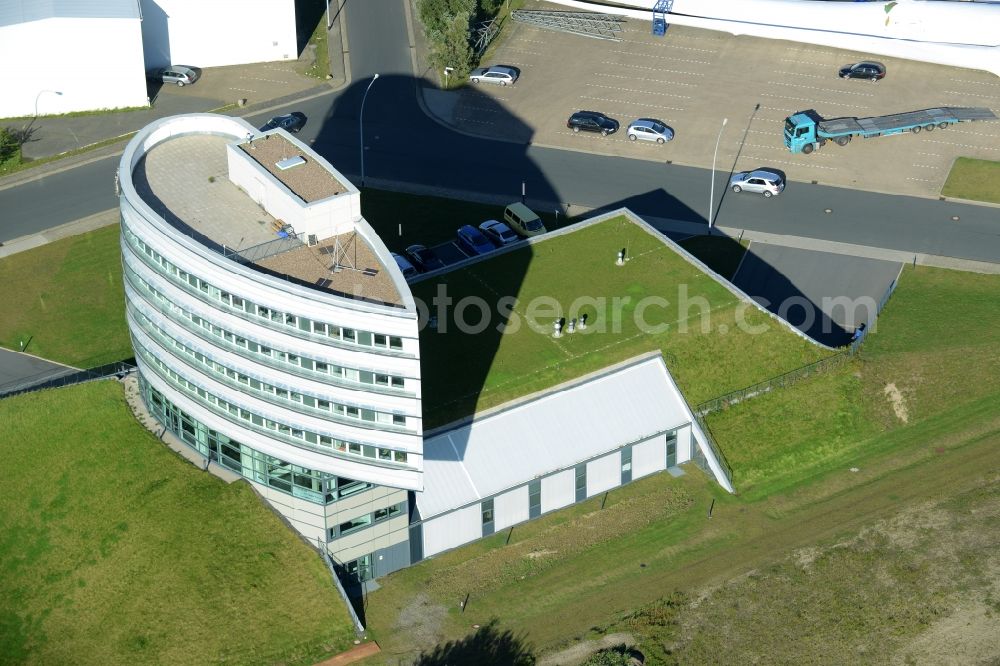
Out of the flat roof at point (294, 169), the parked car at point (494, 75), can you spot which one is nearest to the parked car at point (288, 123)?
the parked car at point (494, 75)

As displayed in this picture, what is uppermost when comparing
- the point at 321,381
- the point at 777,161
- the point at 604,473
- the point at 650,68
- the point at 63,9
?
the point at 321,381

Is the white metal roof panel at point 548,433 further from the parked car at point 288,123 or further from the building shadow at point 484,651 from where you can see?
the parked car at point 288,123

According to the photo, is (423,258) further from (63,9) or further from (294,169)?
(63,9)

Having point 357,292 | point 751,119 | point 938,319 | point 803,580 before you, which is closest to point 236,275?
point 357,292

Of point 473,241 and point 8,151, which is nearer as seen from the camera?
point 473,241

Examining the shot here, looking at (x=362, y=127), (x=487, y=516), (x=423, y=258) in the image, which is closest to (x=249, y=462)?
(x=487, y=516)

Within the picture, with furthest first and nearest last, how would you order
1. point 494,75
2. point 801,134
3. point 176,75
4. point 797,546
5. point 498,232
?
point 494,75 < point 176,75 < point 801,134 < point 498,232 < point 797,546

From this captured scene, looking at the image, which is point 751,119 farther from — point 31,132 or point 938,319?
point 31,132

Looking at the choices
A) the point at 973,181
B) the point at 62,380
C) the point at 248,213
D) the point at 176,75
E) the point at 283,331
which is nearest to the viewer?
the point at 283,331
